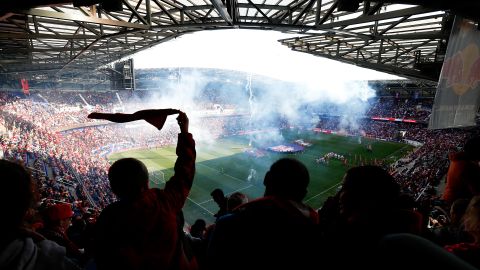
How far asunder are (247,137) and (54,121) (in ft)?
78.9

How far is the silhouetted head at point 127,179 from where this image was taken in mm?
1833

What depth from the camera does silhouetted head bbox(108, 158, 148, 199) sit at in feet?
6.01

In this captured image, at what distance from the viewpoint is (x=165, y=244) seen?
1.76m

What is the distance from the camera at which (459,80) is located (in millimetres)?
4273

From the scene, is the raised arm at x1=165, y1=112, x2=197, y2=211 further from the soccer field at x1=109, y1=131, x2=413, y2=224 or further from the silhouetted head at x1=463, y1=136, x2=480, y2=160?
the soccer field at x1=109, y1=131, x2=413, y2=224

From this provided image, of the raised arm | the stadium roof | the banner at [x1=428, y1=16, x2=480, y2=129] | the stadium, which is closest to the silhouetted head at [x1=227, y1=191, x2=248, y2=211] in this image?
the stadium

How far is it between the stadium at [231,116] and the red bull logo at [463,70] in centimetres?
3

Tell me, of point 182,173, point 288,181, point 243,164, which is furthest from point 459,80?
point 243,164

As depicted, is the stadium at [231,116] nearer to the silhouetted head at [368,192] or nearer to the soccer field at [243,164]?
the silhouetted head at [368,192]

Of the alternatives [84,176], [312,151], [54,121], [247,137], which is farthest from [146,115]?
[247,137]

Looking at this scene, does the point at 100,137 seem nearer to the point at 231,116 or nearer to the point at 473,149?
the point at 231,116

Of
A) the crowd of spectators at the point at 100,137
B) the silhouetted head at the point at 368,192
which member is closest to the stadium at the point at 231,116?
the silhouetted head at the point at 368,192

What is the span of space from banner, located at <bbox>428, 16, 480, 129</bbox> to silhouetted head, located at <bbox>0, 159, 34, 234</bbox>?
5.01 meters

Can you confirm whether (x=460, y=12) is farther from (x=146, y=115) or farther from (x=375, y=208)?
(x=146, y=115)
